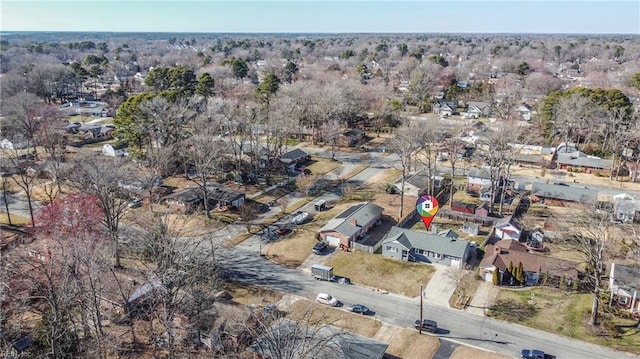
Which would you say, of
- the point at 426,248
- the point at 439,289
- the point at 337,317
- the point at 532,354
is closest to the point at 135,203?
the point at 337,317

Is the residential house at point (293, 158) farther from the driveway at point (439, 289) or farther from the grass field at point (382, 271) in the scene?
the driveway at point (439, 289)

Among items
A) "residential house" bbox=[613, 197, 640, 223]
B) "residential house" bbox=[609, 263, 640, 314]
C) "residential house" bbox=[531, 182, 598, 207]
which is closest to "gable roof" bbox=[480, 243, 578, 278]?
"residential house" bbox=[609, 263, 640, 314]

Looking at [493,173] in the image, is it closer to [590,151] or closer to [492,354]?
[492,354]

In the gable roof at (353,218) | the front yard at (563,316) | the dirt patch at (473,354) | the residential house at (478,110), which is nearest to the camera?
the dirt patch at (473,354)

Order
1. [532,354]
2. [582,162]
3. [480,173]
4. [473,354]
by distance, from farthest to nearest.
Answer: [582,162] → [480,173] → [473,354] → [532,354]

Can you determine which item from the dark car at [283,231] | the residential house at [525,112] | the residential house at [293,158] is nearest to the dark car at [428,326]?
the dark car at [283,231]

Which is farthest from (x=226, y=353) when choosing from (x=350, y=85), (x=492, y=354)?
(x=350, y=85)

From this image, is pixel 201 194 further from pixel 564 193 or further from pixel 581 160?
pixel 581 160
